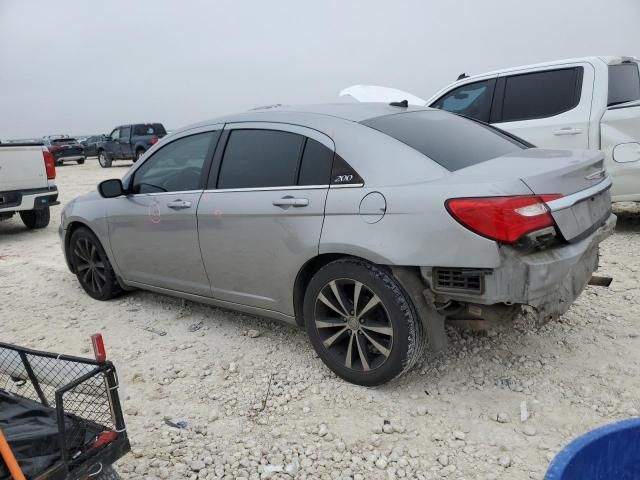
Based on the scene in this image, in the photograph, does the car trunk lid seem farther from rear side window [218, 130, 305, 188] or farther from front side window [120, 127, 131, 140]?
front side window [120, 127, 131, 140]

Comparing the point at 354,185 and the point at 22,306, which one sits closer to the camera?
the point at 354,185

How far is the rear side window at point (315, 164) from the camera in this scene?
9.70ft

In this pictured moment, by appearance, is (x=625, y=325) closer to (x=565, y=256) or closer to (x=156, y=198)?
(x=565, y=256)

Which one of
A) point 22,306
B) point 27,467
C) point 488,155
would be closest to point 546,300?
point 488,155

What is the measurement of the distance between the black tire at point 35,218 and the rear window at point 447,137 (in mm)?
7405

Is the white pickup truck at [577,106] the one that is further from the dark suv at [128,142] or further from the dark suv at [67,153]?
the dark suv at [67,153]

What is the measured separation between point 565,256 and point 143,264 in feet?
9.87

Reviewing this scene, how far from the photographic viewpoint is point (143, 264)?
4.07 metres

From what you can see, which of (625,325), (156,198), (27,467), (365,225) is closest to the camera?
(27,467)

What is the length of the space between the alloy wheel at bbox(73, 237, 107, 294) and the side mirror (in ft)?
2.26

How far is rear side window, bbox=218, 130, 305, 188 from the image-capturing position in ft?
10.3

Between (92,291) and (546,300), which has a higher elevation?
(546,300)

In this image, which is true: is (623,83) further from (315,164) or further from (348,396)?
(348,396)

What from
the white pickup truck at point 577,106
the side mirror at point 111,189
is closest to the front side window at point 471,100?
the white pickup truck at point 577,106
